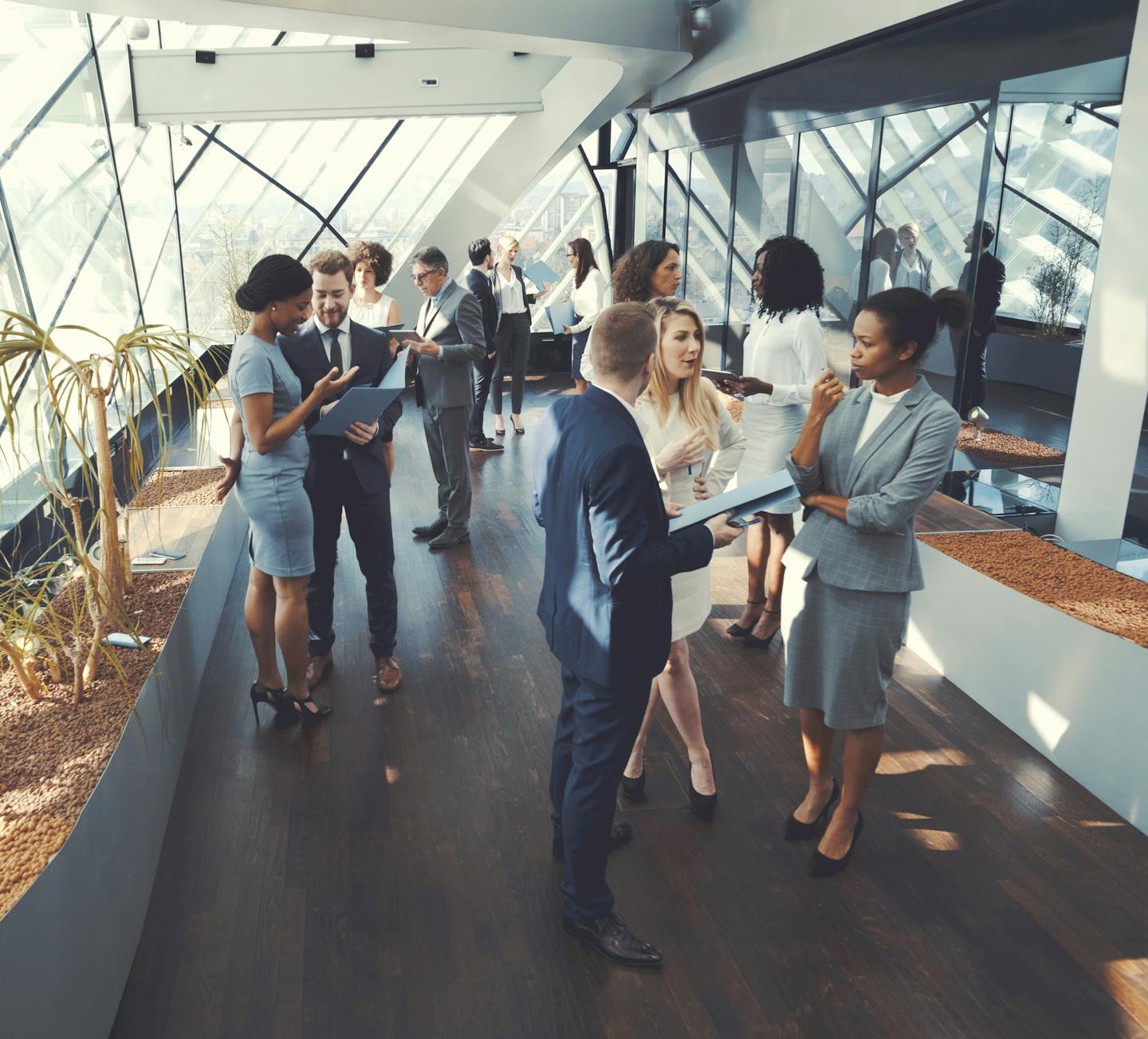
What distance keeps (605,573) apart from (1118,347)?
3404 mm

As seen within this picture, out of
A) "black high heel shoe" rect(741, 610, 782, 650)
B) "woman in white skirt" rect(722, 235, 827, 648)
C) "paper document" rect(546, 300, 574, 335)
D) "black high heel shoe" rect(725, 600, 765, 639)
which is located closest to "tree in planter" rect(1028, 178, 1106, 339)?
"woman in white skirt" rect(722, 235, 827, 648)

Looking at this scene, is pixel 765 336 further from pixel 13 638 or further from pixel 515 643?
pixel 13 638

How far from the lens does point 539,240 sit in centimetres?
1364

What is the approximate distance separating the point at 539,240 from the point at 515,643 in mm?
10351

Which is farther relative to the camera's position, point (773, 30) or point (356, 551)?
point (773, 30)

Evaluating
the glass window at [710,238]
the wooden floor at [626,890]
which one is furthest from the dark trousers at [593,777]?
the glass window at [710,238]

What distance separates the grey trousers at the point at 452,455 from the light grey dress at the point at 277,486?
6.83 feet

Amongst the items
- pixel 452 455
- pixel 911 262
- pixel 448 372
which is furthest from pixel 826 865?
pixel 911 262

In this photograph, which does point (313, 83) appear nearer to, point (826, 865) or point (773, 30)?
point (773, 30)

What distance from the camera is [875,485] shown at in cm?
261

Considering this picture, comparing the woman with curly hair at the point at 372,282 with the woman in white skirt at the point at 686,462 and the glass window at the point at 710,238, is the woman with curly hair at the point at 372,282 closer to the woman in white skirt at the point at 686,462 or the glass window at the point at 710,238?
the woman in white skirt at the point at 686,462

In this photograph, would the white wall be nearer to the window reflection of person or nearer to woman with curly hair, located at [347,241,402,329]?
the window reflection of person

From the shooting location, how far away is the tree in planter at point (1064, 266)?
4.70m

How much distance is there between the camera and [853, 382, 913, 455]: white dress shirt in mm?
→ 2648
